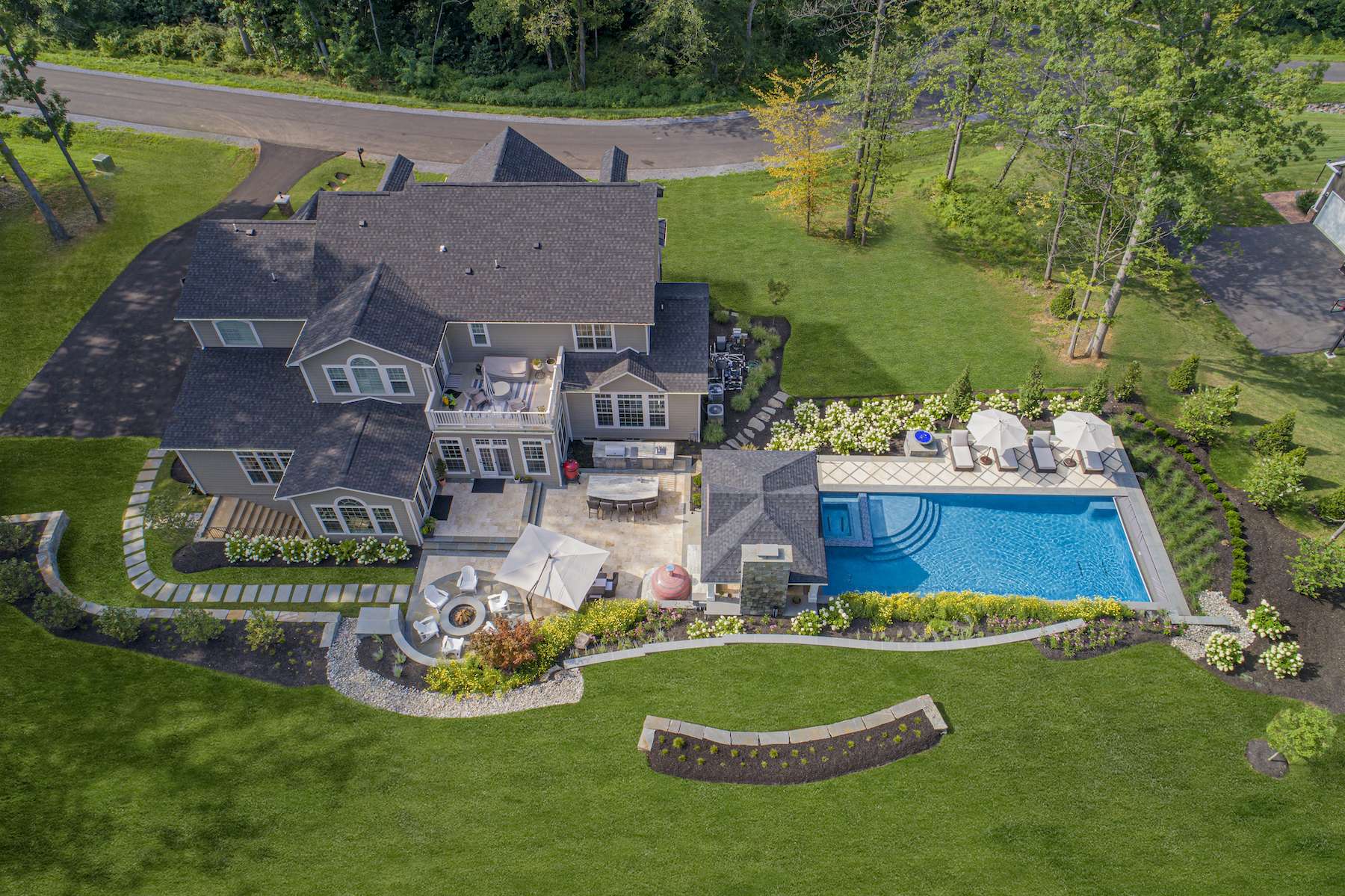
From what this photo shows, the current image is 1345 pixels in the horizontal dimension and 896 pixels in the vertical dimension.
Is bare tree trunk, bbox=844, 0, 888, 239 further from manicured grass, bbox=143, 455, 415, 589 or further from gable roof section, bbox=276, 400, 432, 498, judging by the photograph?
manicured grass, bbox=143, 455, 415, 589

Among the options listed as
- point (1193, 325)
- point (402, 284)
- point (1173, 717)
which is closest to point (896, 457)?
point (1173, 717)

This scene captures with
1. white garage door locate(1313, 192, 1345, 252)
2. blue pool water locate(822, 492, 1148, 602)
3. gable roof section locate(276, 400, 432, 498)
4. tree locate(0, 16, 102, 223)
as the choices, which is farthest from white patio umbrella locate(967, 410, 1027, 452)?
tree locate(0, 16, 102, 223)

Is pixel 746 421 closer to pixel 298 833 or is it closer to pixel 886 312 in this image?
pixel 886 312

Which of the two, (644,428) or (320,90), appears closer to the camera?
(644,428)

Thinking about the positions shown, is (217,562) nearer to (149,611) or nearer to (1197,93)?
(149,611)

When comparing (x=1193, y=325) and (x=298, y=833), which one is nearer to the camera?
(x=298, y=833)

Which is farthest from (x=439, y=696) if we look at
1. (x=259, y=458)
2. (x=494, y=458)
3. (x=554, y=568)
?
(x=259, y=458)

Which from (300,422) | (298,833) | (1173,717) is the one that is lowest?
(298,833)

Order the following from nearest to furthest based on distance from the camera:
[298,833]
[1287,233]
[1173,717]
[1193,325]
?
[298,833], [1173,717], [1193,325], [1287,233]
